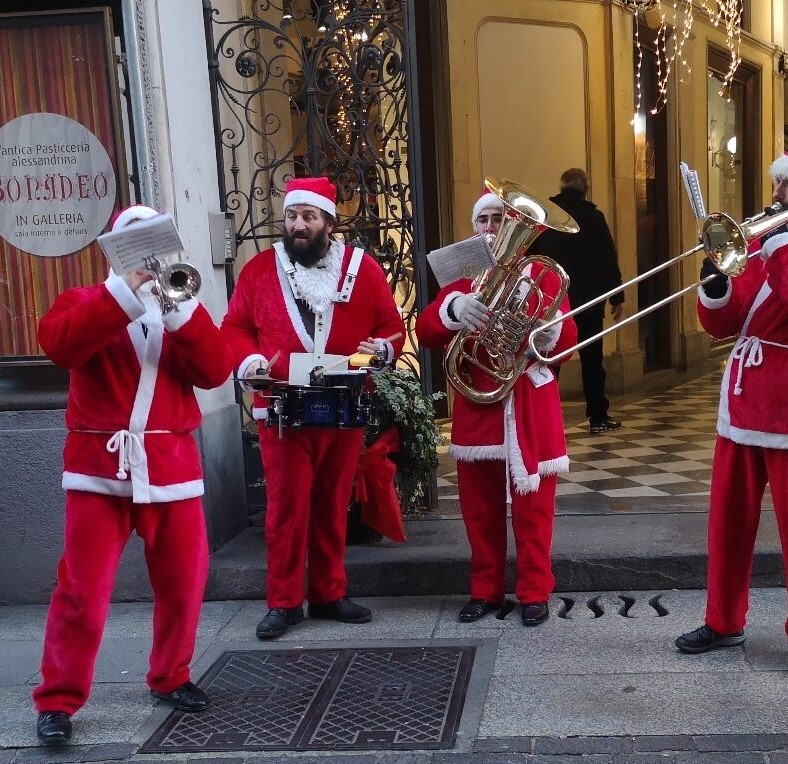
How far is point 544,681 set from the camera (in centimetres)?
436

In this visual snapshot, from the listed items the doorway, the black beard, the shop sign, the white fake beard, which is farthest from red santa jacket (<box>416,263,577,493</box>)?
the doorway

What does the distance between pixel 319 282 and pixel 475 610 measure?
160 cm

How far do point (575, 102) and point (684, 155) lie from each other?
2.35 metres

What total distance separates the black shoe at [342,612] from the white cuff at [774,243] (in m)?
2.36

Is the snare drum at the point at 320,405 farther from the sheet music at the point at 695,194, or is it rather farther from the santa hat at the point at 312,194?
the sheet music at the point at 695,194

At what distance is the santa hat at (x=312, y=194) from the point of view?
5.02 meters

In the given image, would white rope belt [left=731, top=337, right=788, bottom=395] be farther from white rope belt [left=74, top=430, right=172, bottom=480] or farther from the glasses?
white rope belt [left=74, top=430, right=172, bottom=480]

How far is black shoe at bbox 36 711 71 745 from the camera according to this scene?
157 inches

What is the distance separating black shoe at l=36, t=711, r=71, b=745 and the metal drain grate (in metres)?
0.28

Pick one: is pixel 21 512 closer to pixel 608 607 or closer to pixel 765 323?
pixel 608 607

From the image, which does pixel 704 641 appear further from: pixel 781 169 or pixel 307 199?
pixel 307 199

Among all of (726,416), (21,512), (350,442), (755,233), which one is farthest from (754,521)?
(21,512)

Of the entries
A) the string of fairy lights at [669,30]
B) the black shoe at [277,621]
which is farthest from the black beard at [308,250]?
the string of fairy lights at [669,30]

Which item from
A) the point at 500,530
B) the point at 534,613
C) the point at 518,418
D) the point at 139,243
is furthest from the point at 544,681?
the point at 139,243
